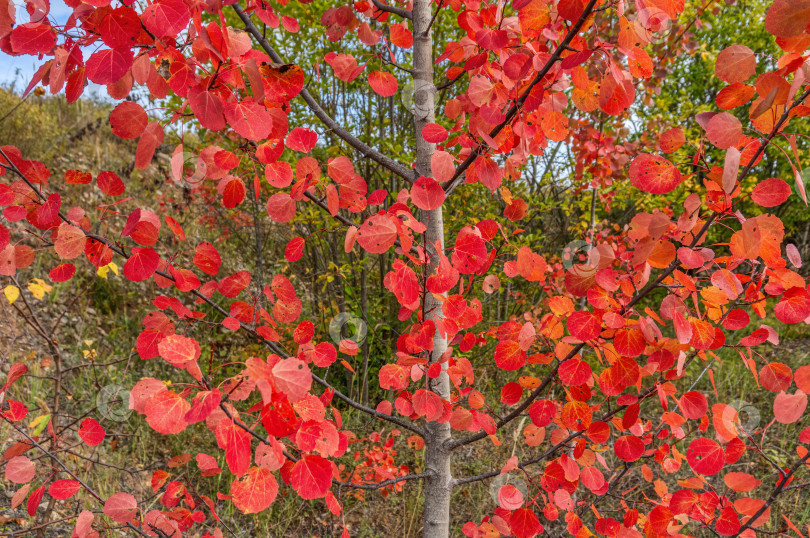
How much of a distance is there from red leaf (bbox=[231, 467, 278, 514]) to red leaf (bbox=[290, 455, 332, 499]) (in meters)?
0.04

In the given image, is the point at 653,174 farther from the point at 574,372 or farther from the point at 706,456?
the point at 706,456

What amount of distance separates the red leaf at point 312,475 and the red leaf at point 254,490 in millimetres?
38

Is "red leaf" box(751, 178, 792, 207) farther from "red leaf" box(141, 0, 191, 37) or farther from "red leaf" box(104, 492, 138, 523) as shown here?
"red leaf" box(104, 492, 138, 523)

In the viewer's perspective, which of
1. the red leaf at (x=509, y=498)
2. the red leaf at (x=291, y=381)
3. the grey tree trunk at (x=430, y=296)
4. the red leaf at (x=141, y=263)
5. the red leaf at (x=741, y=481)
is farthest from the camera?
the grey tree trunk at (x=430, y=296)

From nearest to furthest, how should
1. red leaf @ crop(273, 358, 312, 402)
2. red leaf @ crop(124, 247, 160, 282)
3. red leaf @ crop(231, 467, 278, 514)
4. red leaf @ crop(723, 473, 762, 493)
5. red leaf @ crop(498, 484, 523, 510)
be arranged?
1. red leaf @ crop(273, 358, 312, 402)
2. red leaf @ crop(231, 467, 278, 514)
3. red leaf @ crop(124, 247, 160, 282)
4. red leaf @ crop(723, 473, 762, 493)
5. red leaf @ crop(498, 484, 523, 510)

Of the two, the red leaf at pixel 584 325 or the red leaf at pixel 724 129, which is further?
the red leaf at pixel 584 325

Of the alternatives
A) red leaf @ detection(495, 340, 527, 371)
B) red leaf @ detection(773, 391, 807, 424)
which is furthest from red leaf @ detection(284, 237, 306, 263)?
red leaf @ detection(773, 391, 807, 424)

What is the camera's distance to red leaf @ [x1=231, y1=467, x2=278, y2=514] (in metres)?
0.66

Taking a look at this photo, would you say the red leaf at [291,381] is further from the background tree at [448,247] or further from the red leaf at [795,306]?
the red leaf at [795,306]

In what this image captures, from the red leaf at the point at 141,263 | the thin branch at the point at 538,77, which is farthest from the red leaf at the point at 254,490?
the thin branch at the point at 538,77

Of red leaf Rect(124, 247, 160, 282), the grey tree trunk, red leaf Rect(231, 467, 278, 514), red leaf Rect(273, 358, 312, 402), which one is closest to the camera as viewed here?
red leaf Rect(273, 358, 312, 402)

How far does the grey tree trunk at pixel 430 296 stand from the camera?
1175mm

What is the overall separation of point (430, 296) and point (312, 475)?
62cm

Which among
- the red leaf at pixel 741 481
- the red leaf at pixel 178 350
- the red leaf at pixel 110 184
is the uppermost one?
the red leaf at pixel 110 184
